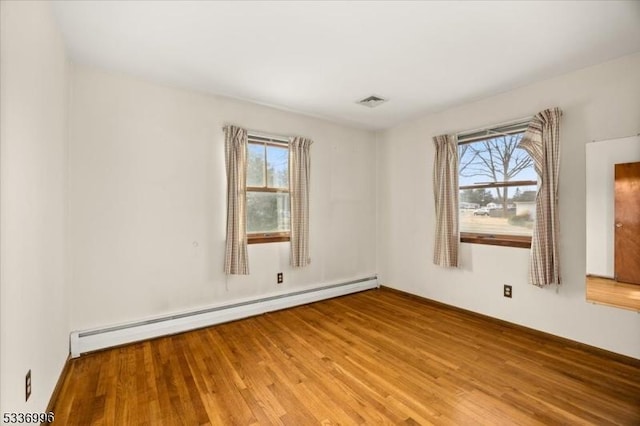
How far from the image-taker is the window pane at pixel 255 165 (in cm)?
350

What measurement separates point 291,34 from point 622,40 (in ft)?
8.27

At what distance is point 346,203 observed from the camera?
4.38 meters

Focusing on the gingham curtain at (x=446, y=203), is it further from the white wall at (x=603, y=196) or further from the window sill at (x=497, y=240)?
the white wall at (x=603, y=196)

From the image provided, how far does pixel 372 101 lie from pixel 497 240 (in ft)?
7.00

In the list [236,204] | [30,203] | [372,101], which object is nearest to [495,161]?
[372,101]

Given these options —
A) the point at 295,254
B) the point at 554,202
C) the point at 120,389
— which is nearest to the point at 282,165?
the point at 295,254

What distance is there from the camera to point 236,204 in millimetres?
3188

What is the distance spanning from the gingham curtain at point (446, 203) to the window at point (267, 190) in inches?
76.4

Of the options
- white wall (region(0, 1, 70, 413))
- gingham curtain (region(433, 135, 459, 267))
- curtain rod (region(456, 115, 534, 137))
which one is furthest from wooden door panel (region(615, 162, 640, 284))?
white wall (region(0, 1, 70, 413))

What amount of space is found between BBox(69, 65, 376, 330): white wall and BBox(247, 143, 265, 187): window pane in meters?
0.25

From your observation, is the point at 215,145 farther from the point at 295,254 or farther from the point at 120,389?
the point at 120,389

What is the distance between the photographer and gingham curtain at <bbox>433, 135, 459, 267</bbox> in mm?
3557

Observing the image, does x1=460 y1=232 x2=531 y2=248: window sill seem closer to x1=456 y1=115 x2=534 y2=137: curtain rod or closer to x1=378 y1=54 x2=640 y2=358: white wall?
x1=378 y1=54 x2=640 y2=358: white wall

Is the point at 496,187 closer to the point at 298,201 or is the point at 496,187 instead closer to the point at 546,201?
the point at 546,201
